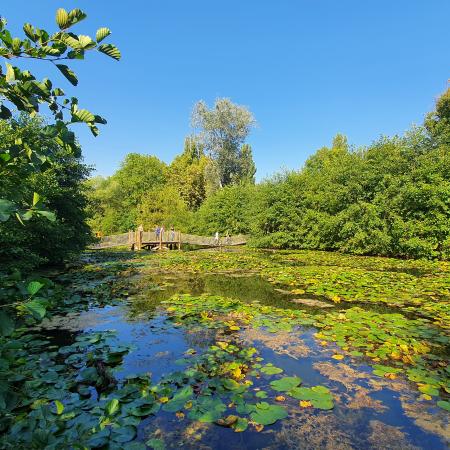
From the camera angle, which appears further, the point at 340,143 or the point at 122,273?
the point at 340,143

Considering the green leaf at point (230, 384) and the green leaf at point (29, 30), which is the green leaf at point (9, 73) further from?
the green leaf at point (230, 384)

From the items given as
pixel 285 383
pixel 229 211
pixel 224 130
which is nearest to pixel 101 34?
pixel 285 383

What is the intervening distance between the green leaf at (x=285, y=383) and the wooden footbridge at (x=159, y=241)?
17.8m

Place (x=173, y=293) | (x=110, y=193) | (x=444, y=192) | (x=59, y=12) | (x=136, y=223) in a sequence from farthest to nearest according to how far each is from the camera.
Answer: (x=110, y=193), (x=136, y=223), (x=444, y=192), (x=173, y=293), (x=59, y=12)

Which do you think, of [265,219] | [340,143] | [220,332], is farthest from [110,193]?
[220,332]

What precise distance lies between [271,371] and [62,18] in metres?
Result: 3.26

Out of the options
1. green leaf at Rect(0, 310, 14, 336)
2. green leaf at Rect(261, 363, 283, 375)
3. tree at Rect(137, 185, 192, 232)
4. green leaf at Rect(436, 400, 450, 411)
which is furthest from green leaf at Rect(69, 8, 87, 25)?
tree at Rect(137, 185, 192, 232)

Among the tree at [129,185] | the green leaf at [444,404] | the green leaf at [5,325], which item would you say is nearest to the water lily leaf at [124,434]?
the green leaf at [5,325]

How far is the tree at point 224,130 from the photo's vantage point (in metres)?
32.2

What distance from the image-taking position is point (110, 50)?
3.77 ft

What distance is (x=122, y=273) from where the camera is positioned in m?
10.2

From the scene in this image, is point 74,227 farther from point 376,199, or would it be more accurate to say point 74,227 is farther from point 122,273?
point 376,199

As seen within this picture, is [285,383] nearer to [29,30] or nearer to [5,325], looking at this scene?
[5,325]

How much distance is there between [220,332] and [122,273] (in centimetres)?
633
